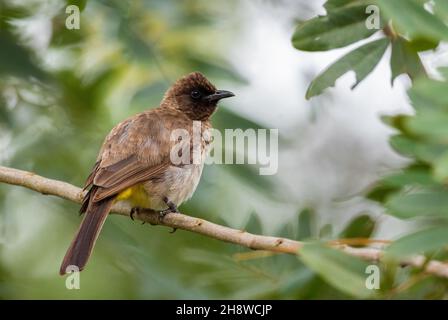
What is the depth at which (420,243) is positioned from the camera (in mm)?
1767

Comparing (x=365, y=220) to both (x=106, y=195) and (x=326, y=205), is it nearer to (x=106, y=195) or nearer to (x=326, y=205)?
(x=106, y=195)

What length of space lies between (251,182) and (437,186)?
171cm

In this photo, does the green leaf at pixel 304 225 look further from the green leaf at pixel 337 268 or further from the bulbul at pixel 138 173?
the green leaf at pixel 337 268

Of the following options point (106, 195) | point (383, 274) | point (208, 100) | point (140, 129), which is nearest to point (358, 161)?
point (208, 100)

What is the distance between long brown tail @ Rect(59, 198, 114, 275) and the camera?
125 inches

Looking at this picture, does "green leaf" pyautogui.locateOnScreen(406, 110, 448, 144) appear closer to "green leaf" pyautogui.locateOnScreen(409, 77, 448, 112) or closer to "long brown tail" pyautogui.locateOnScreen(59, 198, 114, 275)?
"green leaf" pyautogui.locateOnScreen(409, 77, 448, 112)

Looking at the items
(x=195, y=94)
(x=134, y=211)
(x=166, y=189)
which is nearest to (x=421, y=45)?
(x=166, y=189)

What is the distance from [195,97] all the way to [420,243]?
280cm

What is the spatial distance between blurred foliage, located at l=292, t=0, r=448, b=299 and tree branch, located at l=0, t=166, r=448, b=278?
0.20 feet

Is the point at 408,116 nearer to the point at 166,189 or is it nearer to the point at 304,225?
the point at 304,225

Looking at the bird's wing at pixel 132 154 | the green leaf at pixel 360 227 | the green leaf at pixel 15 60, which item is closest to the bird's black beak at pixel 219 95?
the bird's wing at pixel 132 154

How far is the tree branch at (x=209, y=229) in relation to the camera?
211 cm

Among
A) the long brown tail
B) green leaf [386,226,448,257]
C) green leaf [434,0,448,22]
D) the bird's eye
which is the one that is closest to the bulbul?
the long brown tail

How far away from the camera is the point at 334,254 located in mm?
1911
